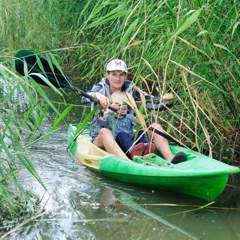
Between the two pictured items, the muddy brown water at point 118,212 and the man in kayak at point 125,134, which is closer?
the muddy brown water at point 118,212

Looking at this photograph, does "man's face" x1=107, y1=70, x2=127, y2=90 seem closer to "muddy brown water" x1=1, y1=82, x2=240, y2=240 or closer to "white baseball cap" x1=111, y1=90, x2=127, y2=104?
"white baseball cap" x1=111, y1=90, x2=127, y2=104

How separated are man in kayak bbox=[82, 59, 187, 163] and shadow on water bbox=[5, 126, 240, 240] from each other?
10.9 inches

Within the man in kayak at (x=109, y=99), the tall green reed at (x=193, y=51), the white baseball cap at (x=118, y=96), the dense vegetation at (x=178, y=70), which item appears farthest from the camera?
the white baseball cap at (x=118, y=96)

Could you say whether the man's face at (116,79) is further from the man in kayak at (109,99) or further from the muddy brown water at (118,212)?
the muddy brown water at (118,212)

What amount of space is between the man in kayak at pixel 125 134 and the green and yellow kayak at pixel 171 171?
0.40 feet

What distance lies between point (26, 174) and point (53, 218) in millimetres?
1024

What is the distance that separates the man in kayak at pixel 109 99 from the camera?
4531 mm

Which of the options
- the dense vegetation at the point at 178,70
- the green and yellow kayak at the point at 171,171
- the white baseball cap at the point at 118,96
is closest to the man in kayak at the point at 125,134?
the white baseball cap at the point at 118,96

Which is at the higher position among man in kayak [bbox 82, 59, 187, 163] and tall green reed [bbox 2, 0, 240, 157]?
tall green reed [bbox 2, 0, 240, 157]

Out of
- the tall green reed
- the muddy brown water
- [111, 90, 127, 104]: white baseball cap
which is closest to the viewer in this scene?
the muddy brown water

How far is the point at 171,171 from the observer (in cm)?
402

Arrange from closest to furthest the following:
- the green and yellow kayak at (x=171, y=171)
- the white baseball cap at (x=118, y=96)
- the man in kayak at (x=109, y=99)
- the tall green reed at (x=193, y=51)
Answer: the tall green reed at (x=193, y=51) → the green and yellow kayak at (x=171, y=171) → the man in kayak at (x=109, y=99) → the white baseball cap at (x=118, y=96)

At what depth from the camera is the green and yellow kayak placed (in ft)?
12.6

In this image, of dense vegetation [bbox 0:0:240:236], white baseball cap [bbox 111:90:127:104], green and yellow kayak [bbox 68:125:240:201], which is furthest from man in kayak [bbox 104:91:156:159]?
dense vegetation [bbox 0:0:240:236]
